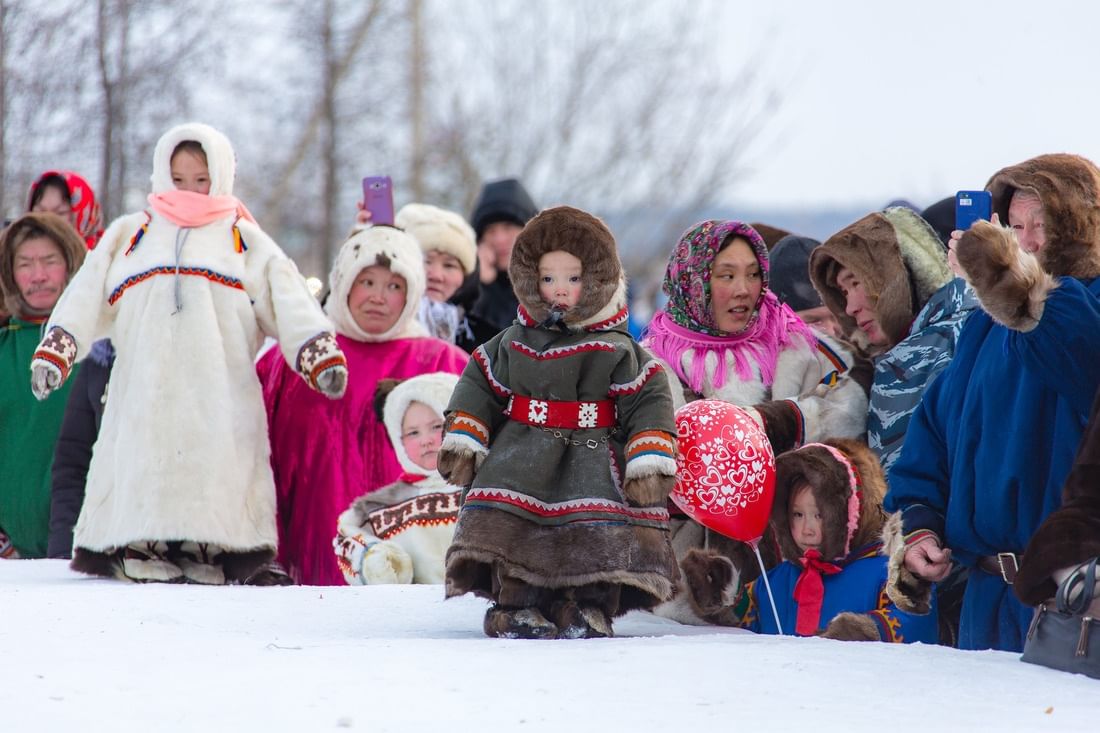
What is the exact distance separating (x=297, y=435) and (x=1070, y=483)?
150 inches

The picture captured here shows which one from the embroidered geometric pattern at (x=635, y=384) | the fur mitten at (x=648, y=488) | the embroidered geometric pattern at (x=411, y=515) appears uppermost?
the embroidered geometric pattern at (x=635, y=384)

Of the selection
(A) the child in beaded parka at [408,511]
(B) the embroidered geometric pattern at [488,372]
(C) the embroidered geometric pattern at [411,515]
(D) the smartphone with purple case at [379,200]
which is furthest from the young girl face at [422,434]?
(B) the embroidered geometric pattern at [488,372]

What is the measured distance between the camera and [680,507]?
197 inches

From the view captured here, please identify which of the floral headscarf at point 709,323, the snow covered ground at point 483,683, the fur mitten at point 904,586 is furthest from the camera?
the floral headscarf at point 709,323

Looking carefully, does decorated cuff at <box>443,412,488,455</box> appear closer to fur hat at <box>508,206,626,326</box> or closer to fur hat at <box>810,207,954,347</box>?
fur hat at <box>508,206,626,326</box>

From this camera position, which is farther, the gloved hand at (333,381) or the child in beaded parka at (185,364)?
the gloved hand at (333,381)

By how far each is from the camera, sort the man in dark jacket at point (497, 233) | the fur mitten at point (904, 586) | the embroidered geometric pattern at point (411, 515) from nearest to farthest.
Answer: the fur mitten at point (904, 586) → the embroidered geometric pattern at point (411, 515) → the man in dark jacket at point (497, 233)

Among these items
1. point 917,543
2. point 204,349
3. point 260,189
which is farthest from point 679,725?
point 260,189

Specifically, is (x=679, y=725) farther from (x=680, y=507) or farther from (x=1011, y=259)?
(x=680, y=507)

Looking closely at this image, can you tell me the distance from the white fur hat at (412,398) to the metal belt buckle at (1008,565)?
104 inches

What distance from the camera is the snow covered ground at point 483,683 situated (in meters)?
3.21

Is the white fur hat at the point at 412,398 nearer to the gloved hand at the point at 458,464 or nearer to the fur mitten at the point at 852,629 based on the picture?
the gloved hand at the point at 458,464

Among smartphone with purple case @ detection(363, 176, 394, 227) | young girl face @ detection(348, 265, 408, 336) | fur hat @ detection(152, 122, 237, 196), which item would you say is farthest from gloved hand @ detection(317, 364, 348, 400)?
smartphone with purple case @ detection(363, 176, 394, 227)

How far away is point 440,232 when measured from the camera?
8094mm
